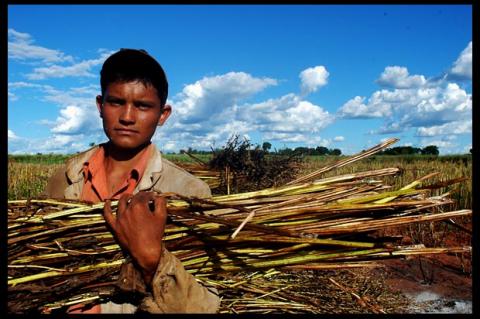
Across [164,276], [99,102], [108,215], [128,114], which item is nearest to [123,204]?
[108,215]

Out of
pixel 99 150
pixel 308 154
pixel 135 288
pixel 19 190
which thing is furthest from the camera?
pixel 19 190

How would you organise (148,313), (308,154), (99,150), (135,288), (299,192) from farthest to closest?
(308,154) → (99,150) → (299,192) → (148,313) → (135,288)

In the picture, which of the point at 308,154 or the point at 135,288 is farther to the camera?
the point at 308,154

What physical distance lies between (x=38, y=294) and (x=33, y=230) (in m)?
0.23

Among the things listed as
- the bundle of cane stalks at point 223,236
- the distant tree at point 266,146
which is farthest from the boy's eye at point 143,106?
the distant tree at point 266,146

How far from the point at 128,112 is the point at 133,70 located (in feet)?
0.65

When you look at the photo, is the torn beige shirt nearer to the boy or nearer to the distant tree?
the boy

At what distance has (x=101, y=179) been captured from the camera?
6.77 feet

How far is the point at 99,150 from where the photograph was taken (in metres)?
2.18

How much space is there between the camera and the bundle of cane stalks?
5.09ft

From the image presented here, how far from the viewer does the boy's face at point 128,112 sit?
1862mm

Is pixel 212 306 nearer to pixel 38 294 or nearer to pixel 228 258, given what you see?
pixel 228 258

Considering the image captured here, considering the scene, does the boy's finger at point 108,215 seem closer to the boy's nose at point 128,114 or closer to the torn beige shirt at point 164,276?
the torn beige shirt at point 164,276
